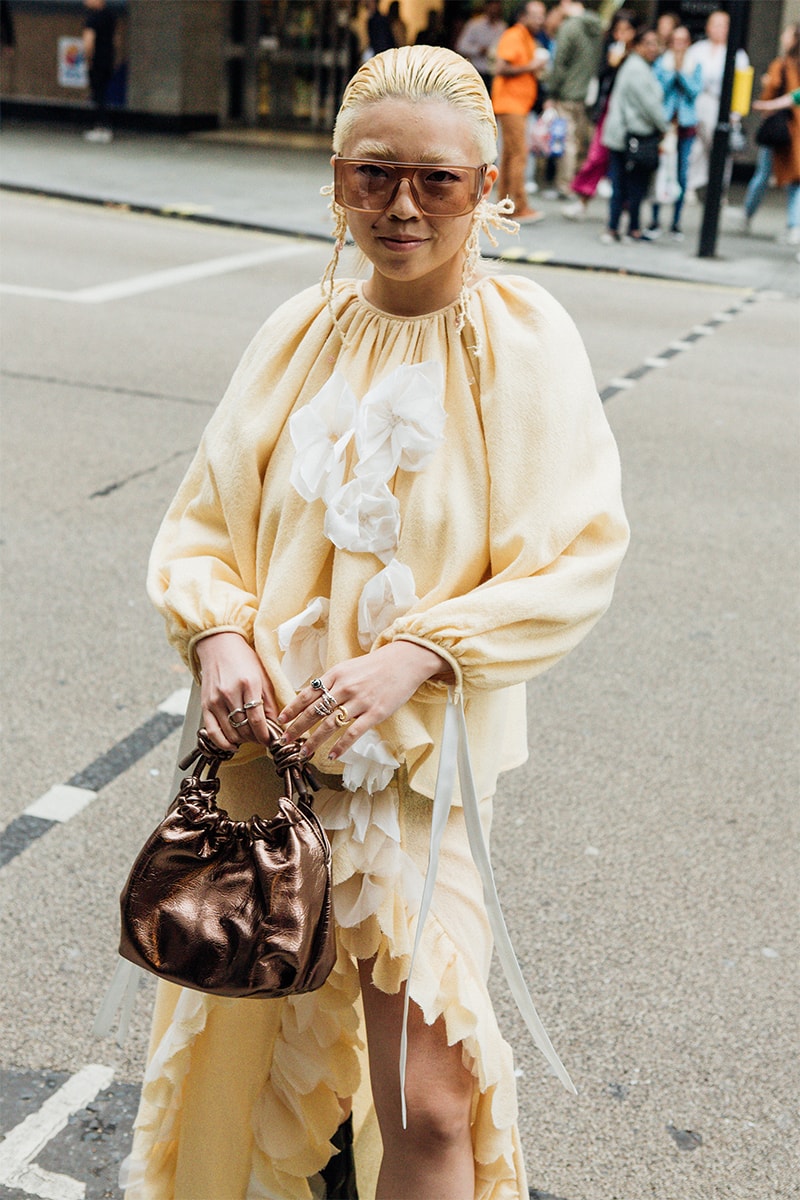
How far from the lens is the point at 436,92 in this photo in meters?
2.05

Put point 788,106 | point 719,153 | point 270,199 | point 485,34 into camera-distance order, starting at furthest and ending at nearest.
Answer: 1. point 485,34
2. point 270,199
3. point 788,106
4. point 719,153

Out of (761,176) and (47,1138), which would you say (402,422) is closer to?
(47,1138)

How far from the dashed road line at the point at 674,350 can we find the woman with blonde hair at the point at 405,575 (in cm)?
653

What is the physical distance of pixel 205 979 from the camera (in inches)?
77.3

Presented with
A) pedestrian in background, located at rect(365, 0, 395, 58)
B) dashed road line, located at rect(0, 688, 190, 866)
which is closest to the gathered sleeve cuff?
dashed road line, located at rect(0, 688, 190, 866)

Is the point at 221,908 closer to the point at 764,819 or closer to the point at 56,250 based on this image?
the point at 764,819

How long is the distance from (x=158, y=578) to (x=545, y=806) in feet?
6.91

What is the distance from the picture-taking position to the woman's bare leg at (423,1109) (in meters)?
2.07

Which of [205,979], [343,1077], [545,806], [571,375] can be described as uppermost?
[571,375]

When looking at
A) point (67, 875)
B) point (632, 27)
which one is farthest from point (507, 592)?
point (632, 27)

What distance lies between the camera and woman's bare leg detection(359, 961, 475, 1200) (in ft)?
6.81

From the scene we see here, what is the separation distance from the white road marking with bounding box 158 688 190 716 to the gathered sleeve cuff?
103 inches

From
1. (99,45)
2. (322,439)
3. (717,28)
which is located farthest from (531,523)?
(99,45)

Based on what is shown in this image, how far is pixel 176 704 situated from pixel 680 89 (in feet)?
41.9
